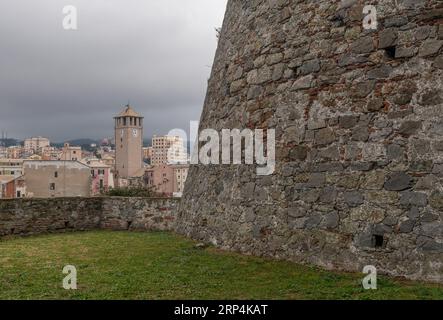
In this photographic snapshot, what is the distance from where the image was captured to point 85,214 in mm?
15430

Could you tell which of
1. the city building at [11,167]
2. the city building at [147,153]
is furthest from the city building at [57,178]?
the city building at [147,153]

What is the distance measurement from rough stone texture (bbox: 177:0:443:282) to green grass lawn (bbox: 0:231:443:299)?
0.46 m

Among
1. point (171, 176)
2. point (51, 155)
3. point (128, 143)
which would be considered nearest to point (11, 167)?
point (51, 155)

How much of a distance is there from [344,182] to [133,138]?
392 feet

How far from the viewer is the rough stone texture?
6719 millimetres

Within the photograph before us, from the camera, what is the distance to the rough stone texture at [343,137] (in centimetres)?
672

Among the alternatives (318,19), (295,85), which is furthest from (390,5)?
(295,85)

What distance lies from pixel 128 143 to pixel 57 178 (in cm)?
6955

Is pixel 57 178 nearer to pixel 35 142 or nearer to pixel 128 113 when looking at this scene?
pixel 128 113

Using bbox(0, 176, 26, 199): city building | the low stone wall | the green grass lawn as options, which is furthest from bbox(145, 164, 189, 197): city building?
the green grass lawn

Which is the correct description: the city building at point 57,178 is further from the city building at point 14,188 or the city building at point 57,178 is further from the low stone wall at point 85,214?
the low stone wall at point 85,214

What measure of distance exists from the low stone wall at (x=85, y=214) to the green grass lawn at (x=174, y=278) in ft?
12.2

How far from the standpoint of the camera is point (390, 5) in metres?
7.21

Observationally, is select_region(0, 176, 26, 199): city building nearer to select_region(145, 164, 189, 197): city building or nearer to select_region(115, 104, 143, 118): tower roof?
select_region(145, 164, 189, 197): city building
